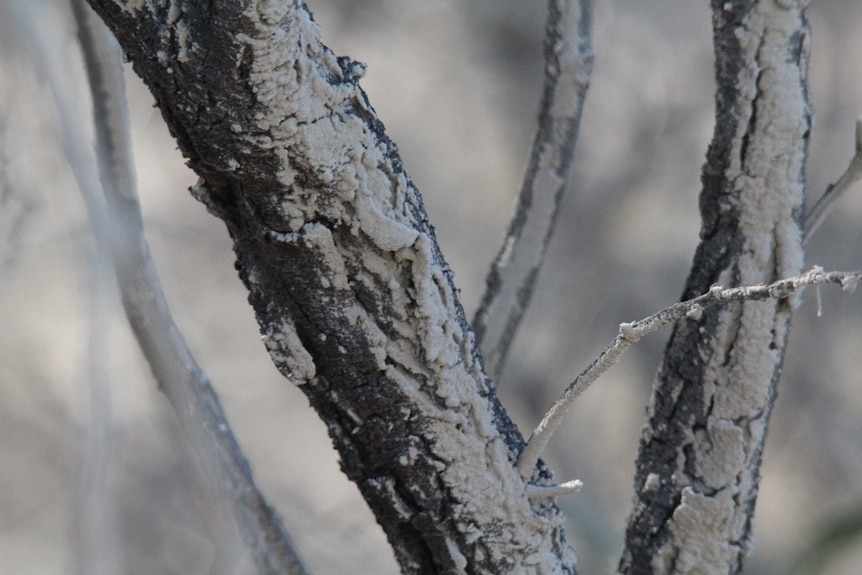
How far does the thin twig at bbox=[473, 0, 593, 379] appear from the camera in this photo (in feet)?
2.53

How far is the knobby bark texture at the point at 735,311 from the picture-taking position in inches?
22.3

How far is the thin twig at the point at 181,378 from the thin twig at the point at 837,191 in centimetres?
45

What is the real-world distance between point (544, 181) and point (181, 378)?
→ 39 centimetres

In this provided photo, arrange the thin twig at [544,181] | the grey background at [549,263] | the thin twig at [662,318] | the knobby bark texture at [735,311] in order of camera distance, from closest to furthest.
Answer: the thin twig at [662,318] < the knobby bark texture at [735,311] < the thin twig at [544,181] < the grey background at [549,263]

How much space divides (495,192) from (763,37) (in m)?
1.77

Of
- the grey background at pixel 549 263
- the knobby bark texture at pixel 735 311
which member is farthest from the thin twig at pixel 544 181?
the grey background at pixel 549 263

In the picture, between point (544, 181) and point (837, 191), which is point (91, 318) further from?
point (837, 191)

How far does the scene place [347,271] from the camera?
1.38 feet

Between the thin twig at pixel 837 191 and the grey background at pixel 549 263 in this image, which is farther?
the grey background at pixel 549 263

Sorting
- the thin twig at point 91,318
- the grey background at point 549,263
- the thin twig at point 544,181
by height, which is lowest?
the thin twig at point 91,318

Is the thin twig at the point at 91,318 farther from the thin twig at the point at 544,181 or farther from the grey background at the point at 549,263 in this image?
the grey background at the point at 549,263

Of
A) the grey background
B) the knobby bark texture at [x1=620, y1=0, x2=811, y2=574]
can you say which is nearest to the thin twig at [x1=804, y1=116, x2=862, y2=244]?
the knobby bark texture at [x1=620, y1=0, x2=811, y2=574]

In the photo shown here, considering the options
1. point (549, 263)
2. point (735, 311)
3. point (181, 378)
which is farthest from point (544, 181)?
point (549, 263)

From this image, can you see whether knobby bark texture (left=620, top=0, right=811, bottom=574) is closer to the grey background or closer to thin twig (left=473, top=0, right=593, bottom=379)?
thin twig (left=473, top=0, right=593, bottom=379)
